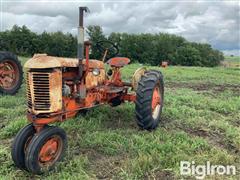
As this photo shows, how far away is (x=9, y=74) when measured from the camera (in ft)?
A: 35.5

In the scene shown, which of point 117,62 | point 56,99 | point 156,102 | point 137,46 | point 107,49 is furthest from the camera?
point 137,46

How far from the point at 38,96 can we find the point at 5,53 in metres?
5.53

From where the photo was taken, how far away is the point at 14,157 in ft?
17.0

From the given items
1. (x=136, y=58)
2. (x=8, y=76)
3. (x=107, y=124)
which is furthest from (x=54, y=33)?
(x=107, y=124)

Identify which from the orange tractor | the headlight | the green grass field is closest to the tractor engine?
the orange tractor

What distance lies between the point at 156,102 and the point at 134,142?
1446mm

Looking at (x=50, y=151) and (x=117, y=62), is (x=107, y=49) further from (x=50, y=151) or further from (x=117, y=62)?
(x=50, y=151)

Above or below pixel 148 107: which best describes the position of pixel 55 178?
below

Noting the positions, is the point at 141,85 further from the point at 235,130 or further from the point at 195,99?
the point at 195,99

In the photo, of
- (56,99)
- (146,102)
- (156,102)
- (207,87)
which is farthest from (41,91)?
(207,87)

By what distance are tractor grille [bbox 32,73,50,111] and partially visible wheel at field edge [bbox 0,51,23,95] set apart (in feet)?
17.6

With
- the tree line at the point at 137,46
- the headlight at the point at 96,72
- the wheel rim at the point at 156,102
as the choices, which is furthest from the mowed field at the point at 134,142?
the tree line at the point at 137,46

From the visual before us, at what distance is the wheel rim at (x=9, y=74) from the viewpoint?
417 inches

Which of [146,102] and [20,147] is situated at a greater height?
[146,102]
